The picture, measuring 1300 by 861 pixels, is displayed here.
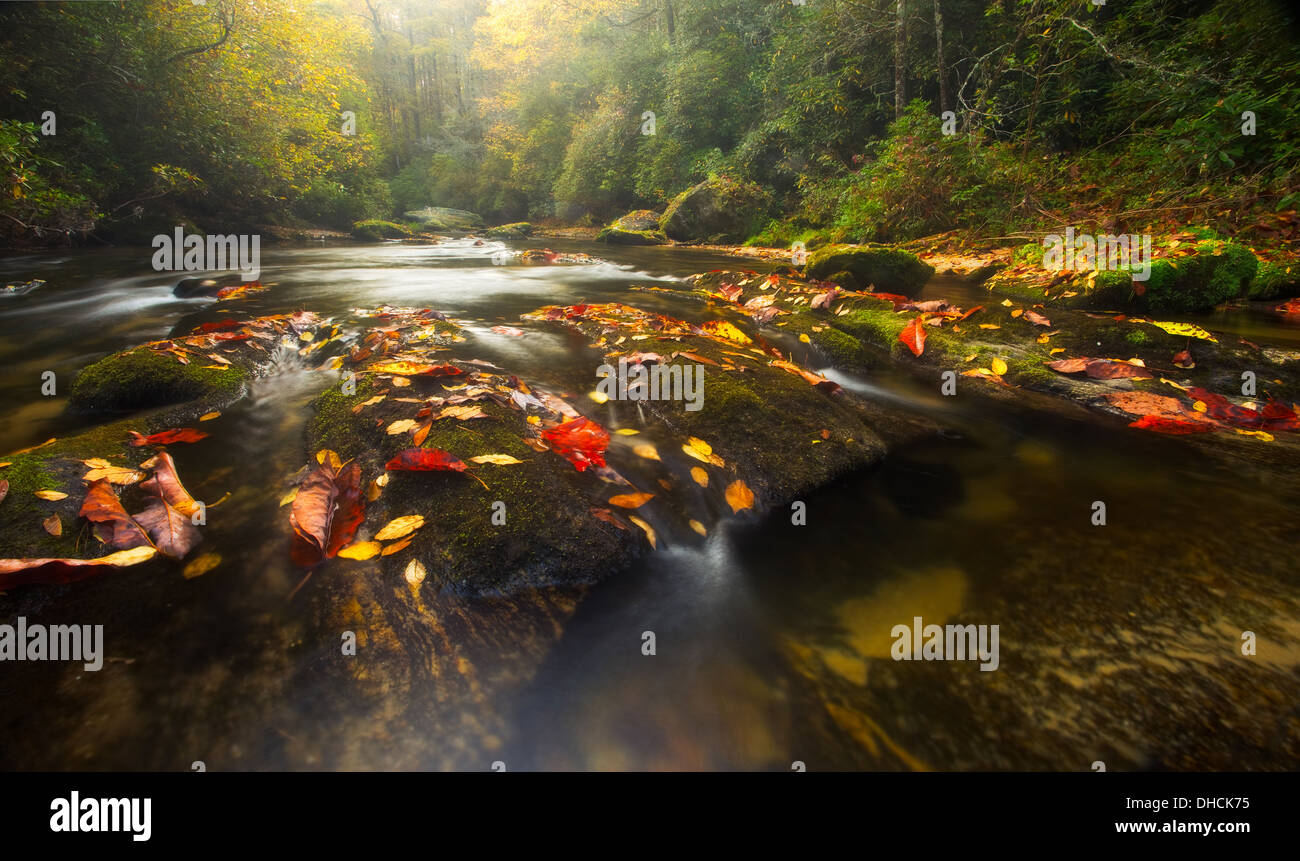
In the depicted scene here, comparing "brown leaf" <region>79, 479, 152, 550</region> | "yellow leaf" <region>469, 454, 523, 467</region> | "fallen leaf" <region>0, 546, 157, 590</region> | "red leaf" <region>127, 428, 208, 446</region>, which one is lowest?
"fallen leaf" <region>0, 546, 157, 590</region>

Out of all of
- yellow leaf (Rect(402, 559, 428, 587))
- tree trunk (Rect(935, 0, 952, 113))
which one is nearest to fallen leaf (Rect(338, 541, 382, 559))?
yellow leaf (Rect(402, 559, 428, 587))

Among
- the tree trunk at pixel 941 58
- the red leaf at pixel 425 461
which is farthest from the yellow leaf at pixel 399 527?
the tree trunk at pixel 941 58

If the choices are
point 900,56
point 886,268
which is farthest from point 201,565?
point 900,56

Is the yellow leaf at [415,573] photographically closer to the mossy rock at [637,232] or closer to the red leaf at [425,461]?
the red leaf at [425,461]

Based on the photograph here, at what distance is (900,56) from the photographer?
12.5 metres

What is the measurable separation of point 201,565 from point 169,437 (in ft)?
4.68

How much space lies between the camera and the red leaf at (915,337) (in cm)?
499

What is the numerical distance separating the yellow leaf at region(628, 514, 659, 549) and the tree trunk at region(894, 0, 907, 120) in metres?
14.6

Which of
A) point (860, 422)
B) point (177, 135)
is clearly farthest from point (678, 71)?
point (860, 422)

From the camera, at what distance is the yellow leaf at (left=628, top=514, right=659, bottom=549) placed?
2.35 metres

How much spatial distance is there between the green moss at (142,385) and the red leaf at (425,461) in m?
2.04

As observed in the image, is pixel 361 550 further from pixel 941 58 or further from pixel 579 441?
pixel 941 58

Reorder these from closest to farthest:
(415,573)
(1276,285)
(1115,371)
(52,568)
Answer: (52,568), (415,573), (1115,371), (1276,285)

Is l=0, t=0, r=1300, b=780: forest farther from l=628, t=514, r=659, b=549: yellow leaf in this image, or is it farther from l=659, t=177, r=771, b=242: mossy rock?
l=659, t=177, r=771, b=242: mossy rock
